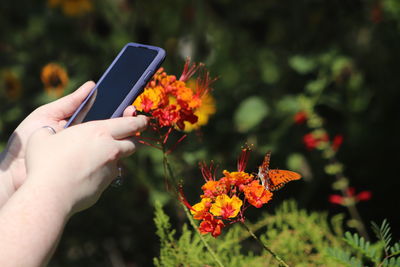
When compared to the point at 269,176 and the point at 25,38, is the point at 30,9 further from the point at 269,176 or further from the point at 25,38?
the point at 269,176

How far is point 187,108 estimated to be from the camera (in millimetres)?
860

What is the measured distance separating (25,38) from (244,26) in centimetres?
102

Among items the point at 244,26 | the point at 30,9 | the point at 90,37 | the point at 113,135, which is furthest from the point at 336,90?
the point at 113,135

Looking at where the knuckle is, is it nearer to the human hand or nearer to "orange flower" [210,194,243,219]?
the human hand

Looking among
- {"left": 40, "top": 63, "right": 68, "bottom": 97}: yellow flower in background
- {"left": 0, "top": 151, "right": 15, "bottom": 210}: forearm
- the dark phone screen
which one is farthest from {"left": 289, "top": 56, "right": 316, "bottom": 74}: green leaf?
{"left": 0, "top": 151, "right": 15, "bottom": 210}: forearm

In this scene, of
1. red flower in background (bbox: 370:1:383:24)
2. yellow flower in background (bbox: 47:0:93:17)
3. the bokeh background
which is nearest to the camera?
the bokeh background

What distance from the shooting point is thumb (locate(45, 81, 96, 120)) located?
0.87 metres

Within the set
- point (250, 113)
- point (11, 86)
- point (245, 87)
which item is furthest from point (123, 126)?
point (11, 86)

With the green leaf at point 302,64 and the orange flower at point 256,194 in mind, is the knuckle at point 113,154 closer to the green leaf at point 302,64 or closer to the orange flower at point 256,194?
the orange flower at point 256,194

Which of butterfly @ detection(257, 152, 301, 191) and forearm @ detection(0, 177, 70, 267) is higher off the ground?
butterfly @ detection(257, 152, 301, 191)

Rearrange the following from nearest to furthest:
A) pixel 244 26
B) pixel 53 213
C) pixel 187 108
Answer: pixel 53 213 < pixel 187 108 < pixel 244 26

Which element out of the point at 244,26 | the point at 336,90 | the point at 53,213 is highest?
the point at 53,213

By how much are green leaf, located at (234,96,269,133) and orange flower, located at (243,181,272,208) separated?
140cm

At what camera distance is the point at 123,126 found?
0.74 m
